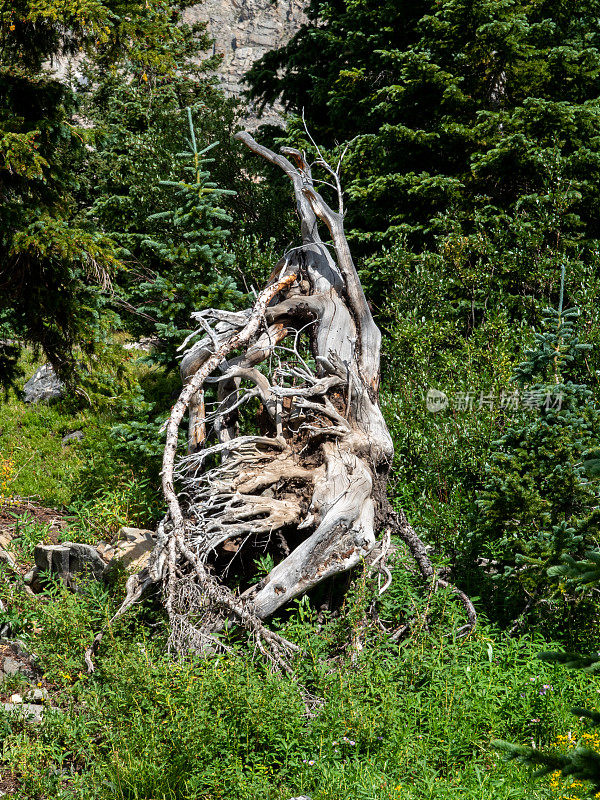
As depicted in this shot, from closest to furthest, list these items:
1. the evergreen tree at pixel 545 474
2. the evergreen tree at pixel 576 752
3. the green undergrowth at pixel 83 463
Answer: the evergreen tree at pixel 576 752 → the evergreen tree at pixel 545 474 → the green undergrowth at pixel 83 463

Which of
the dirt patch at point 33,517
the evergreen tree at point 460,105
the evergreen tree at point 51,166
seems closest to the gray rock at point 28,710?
the dirt patch at point 33,517

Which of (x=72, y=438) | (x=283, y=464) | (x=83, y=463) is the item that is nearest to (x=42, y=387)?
(x=72, y=438)

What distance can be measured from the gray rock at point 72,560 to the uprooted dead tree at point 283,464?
923mm

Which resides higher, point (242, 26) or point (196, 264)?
point (242, 26)

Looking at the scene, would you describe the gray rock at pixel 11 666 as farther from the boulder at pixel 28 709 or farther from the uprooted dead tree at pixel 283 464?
the uprooted dead tree at pixel 283 464

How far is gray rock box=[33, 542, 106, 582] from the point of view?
6.72 metres

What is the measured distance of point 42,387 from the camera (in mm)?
12680

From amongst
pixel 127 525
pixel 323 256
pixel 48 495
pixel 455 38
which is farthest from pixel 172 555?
pixel 455 38

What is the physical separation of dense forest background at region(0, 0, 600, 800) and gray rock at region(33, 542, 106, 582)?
253 mm

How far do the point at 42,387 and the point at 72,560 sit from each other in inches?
260

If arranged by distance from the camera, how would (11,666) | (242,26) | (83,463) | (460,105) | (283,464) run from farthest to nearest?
(242,26) < (460,105) < (83,463) < (283,464) < (11,666)

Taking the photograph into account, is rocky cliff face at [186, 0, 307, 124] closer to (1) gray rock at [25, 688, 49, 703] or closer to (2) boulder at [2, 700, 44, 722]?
(1) gray rock at [25, 688, 49, 703]

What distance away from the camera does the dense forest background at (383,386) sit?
4.25 meters

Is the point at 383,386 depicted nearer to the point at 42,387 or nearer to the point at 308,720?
the point at 308,720
